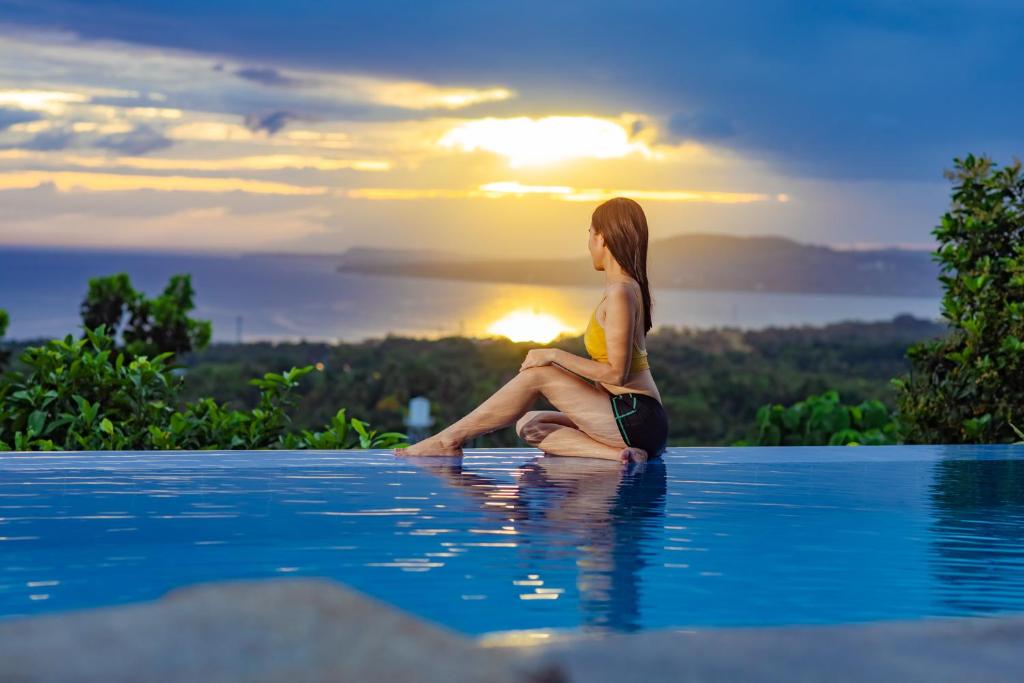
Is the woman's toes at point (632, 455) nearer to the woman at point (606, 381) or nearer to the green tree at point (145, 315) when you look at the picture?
the woman at point (606, 381)

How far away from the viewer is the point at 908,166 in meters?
26.6

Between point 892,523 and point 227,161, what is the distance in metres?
22.1

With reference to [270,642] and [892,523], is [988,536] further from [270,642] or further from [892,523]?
[270,642]

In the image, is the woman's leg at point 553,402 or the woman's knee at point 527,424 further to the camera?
the woman's knee at point 527,424

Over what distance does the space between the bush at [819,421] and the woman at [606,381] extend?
5881 mm

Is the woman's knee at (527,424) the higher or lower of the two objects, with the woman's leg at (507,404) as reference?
lower

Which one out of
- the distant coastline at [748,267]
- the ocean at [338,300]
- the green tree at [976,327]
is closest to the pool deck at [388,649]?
the green tree at [976,327]

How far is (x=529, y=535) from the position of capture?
177 inches

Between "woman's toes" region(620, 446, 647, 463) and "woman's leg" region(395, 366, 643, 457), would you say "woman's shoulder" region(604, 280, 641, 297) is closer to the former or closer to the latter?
"woman's leg" region(395, 366, 643, 457)

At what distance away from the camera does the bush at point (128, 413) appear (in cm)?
837

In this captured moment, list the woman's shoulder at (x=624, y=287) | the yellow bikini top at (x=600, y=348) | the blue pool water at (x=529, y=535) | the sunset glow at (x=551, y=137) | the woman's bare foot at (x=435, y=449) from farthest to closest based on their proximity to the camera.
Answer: the sunset glow at (x=551, y=137)
the woman's bare foot at (x=435, y=449)
the yellow bikini top at (x=600, y=348)
the woman's shoulder at (x=624, y=287)
the blue pool water at (x=529, y=535)

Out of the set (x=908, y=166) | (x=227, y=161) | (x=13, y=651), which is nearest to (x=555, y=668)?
(x=13, y=651)

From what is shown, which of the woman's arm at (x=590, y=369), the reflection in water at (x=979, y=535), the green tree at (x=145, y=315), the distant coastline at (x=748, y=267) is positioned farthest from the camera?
the distant coastline at (x=748, y=267)

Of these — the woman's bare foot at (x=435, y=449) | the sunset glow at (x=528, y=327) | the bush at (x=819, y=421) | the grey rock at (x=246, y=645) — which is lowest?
the bush at (x=819, y=421)
